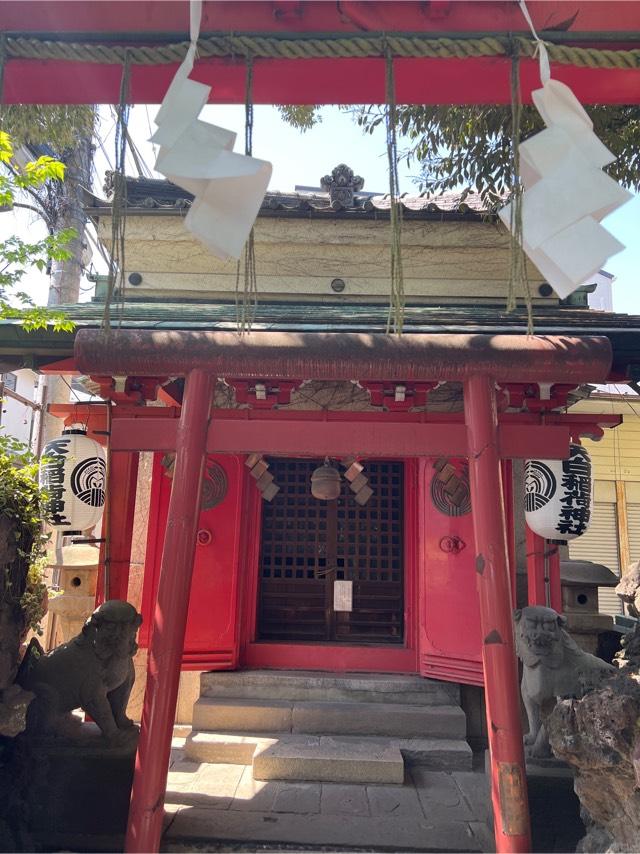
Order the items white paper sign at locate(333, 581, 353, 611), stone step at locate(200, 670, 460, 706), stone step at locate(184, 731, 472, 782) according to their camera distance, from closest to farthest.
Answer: stone step at locate(184, 731, 472, 782) → stone step at locate(200, 670, 460, 706) → white paper sign at locate(333, 581, 353, 611)

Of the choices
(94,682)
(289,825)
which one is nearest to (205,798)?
(289,825)

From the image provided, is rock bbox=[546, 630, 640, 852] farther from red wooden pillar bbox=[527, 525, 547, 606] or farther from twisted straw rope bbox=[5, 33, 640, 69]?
twisted straw rope bbox=[5, 33, 640, 69]

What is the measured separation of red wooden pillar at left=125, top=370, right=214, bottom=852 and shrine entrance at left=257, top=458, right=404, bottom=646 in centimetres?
357

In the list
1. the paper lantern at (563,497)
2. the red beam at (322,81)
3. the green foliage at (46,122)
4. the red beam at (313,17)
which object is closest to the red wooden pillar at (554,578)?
the paper lantern at (563,497)

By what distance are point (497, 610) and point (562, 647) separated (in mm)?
1166

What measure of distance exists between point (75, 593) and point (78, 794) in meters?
2.99

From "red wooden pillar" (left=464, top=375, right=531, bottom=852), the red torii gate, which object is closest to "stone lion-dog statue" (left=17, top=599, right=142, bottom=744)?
the red torii gate

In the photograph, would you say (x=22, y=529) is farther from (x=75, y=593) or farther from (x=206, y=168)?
(x=75, y=593)

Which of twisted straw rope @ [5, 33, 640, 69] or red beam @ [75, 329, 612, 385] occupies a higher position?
twisted straw rope @ [5, 33, 640, 69]

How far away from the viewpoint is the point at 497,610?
11.9 ft

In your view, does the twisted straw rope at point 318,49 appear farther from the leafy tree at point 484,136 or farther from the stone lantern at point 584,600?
the stone lantern at point 584,600

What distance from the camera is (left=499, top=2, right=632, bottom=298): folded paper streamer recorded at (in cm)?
266

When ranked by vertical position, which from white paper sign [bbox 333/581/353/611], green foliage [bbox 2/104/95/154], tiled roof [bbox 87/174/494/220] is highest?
green foliage [bbox 2/104/95/154]

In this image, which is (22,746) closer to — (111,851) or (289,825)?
(111,851)
